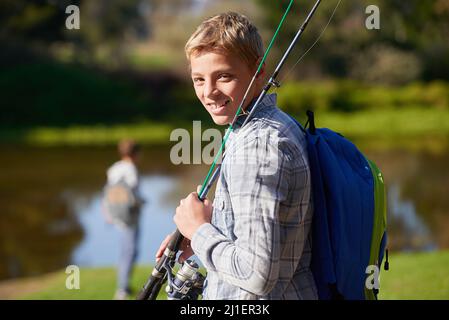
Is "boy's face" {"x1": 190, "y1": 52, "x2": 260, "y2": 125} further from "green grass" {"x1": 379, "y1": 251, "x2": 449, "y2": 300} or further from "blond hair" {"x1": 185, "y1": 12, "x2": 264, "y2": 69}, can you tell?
"green grass" {"x1": 379, "y1": 251, "x2": 449, "y2": 300}

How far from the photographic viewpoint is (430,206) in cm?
1388

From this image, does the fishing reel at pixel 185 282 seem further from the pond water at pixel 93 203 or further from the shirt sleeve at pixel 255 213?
the pond water at pixel 93 203

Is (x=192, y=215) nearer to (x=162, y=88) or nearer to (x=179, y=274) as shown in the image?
(x=179, y=274)

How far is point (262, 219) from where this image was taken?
1.92 metres

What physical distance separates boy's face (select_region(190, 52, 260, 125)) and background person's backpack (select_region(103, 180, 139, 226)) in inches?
185

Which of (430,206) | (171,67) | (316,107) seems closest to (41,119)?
(171,67)

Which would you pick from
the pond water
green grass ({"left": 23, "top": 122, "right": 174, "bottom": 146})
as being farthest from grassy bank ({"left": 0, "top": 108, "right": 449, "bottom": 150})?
the pond water

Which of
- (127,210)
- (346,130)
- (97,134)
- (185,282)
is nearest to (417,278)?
(127,210)

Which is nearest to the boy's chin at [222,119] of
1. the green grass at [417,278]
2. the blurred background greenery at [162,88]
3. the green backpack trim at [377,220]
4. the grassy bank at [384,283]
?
the green backpack trim at [377,220]

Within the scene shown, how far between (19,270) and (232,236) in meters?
8.33

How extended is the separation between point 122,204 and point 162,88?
99.8 ft

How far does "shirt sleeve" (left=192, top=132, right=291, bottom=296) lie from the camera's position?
193 centimetres
